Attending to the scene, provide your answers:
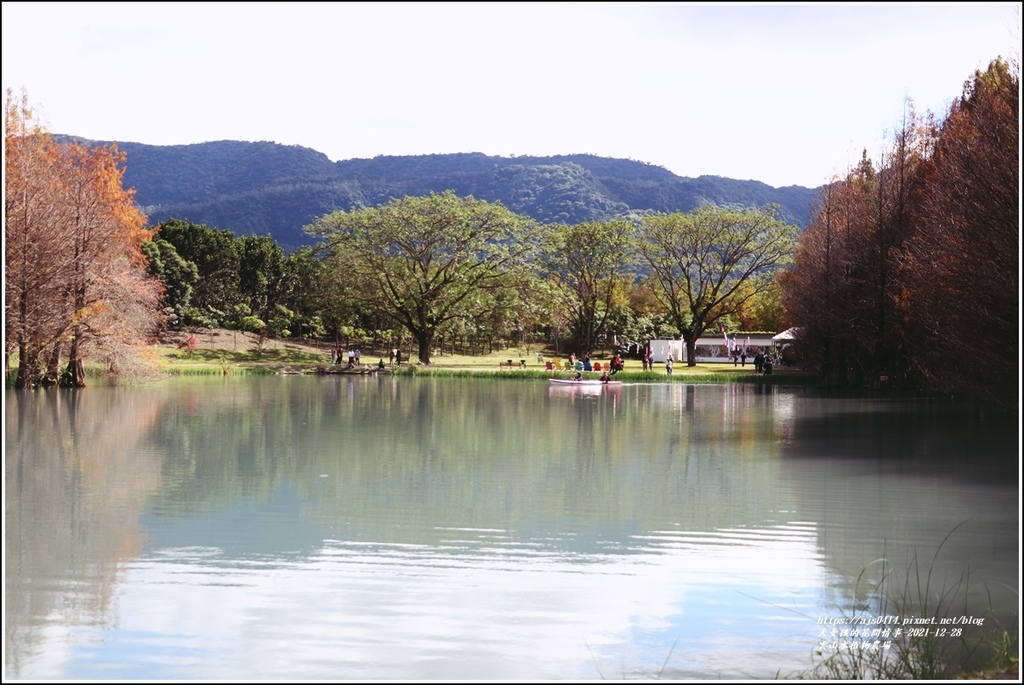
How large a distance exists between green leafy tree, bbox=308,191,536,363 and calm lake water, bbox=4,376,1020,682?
127 ft

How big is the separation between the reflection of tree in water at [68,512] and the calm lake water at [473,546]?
5cm

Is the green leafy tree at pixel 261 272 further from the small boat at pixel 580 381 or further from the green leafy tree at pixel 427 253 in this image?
the small boat at pixel 580 381

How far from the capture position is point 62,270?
107 ft

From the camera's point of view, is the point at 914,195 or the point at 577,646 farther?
the point at 914,195

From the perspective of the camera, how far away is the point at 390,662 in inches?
283

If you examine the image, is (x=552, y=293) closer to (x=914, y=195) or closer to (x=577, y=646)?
(x=914, y=195)

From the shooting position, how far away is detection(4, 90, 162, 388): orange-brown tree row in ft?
98.3

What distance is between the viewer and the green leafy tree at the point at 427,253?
204 feet

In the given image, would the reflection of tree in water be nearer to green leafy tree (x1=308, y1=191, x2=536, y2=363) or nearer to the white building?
green leafy tree (x1=308, y1=191, x2=536, y2=363)

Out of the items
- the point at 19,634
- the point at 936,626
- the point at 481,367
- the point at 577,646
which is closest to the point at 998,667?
the point at 936,626

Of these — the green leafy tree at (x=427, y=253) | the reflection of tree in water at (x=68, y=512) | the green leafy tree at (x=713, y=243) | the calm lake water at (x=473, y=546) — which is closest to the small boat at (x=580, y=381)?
the green leafy tree at (x=427, y=253)

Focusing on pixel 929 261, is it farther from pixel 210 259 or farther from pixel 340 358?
pixel 210 259

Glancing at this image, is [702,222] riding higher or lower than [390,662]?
higher

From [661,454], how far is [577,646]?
1250 centimetres
